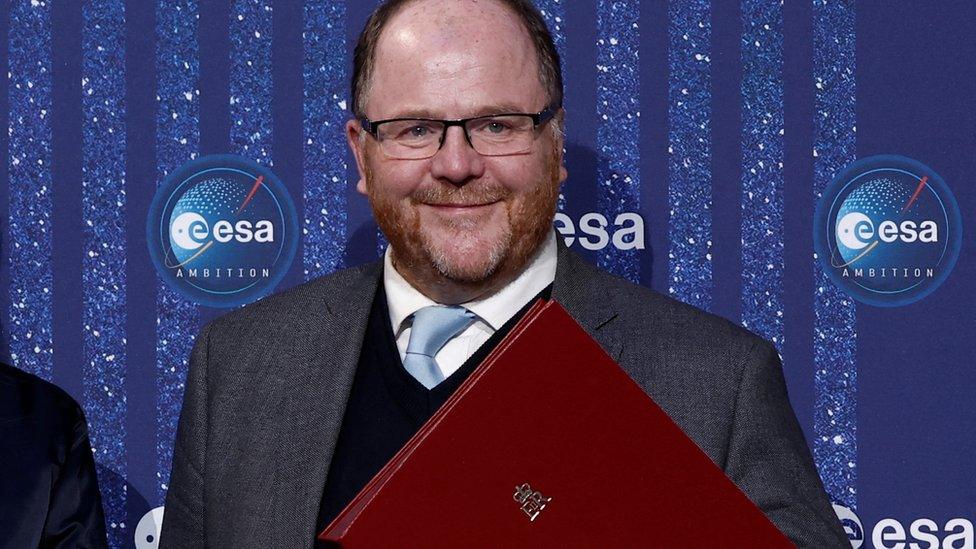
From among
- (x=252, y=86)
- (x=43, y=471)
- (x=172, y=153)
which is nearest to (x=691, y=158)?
(x=252, y=86)

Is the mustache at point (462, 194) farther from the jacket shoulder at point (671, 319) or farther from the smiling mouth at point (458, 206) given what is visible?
the jacket shoulder at point (671, 319)

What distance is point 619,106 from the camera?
1.91m

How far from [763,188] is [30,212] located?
46.4 inches

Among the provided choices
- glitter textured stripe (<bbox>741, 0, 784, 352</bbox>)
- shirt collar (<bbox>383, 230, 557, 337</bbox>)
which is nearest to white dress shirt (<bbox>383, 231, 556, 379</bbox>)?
shirt collar (<bbox>383, 230, 557, 337</bbox>)

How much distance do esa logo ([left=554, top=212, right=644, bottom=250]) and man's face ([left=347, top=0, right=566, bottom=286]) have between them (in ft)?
1.54

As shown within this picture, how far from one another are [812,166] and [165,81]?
105 centimetres

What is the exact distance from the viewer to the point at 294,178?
1.93 metres

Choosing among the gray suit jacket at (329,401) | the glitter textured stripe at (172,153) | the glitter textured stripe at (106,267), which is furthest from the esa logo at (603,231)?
the glitter textured stripe at (106,267)

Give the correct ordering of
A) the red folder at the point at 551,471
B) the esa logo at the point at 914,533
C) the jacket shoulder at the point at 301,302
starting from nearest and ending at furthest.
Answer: the red folder at the point at 551,471 → the jacket shoulder at the point at 301,302 → the esa logo at the point at 914,533

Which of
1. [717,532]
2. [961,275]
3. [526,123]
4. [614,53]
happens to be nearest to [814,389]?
[961,275]

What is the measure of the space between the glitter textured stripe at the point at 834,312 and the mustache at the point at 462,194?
724 millimetres

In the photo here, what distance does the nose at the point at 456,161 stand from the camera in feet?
4.46

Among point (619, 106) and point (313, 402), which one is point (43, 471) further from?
point (619, 106)

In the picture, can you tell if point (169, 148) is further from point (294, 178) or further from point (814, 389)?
point (814, 389)
